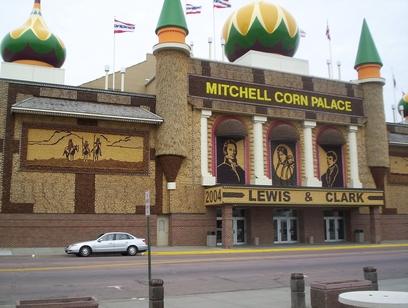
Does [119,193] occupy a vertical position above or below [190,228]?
above

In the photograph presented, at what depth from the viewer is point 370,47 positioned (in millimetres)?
45500

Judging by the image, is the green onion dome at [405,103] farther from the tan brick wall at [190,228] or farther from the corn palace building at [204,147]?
the tan brick wall at [190,228]

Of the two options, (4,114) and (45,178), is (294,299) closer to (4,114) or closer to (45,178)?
(45,178)

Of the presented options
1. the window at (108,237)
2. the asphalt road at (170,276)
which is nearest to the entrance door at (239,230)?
the window at (108,237)

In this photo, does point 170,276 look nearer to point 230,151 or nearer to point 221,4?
point 230,151

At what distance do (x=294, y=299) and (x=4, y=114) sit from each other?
88.4ft

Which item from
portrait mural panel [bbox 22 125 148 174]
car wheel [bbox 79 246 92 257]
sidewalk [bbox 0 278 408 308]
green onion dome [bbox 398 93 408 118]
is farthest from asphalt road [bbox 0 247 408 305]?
green onion dome [bbox 398 93 408 118]

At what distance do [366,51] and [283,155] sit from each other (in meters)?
13.5

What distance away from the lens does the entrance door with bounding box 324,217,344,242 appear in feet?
140

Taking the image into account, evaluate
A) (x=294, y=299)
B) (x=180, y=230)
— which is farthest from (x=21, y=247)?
(x=294, y=299)

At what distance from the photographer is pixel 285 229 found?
133ft

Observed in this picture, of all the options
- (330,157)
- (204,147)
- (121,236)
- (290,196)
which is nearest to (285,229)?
(290,196)

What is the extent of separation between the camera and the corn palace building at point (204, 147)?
3262 centimetres

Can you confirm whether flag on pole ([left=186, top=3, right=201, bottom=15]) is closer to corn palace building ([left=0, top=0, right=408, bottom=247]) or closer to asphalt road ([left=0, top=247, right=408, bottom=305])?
corn palace building ([left=0, top=0, right=408, bottom=247])
